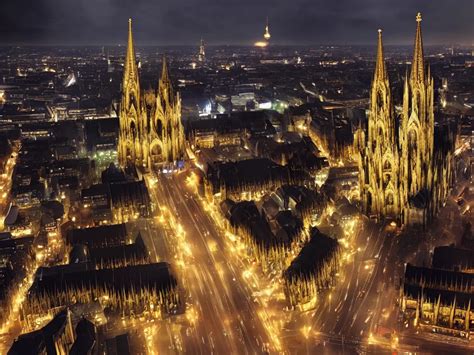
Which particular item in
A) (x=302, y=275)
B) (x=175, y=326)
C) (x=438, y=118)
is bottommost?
(x=175, y=326)

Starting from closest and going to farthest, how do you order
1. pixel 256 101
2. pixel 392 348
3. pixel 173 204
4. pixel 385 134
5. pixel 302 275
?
pixel 392 348 < pixel 302 275 < pixel 385 134 < pixel 173 204 < pixel 256 101

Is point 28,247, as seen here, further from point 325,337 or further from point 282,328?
point 325,337

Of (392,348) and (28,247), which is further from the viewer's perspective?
(28,247)

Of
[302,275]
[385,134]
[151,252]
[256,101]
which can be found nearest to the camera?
[302,275]

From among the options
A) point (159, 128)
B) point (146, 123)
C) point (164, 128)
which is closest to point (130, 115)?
point (146, 123)

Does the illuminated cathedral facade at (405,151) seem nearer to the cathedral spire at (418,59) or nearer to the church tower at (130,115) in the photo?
the cathedral spire at (418,59)

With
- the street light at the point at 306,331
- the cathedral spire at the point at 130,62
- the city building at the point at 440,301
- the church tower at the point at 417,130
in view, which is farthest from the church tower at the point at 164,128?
the city building at the point at 440,301

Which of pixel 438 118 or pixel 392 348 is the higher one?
pixel 438 118

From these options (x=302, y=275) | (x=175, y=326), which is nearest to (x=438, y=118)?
(x=302, y=275)
